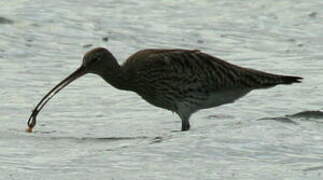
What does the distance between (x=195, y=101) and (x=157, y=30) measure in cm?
543

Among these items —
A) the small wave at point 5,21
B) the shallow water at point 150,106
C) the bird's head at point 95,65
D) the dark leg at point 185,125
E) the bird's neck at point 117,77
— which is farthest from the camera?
the small wave at point 5,21

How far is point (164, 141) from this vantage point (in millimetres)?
11000

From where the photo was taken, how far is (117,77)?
13.2 meters

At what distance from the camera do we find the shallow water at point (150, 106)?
9.95 m

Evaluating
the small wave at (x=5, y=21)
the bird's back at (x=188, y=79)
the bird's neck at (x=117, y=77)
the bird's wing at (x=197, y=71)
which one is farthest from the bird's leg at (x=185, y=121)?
the small wave at (x=5, y=21)

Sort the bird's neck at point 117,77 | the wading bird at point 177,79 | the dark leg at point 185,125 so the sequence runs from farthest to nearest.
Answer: the bird's neck at point 117,77 < the wading bird at point 177,79 < the dark leg at point 185,125

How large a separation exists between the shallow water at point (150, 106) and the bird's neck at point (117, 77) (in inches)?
16.0

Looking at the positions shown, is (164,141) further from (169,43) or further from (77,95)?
(169,43)

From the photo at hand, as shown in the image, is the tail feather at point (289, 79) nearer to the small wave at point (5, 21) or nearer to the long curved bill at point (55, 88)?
the long curved bill at point (55, 88)

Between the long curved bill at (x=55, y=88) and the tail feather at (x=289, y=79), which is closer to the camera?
the long curved bill at (x=55, y=88)

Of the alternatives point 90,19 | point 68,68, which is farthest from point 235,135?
point 90,19

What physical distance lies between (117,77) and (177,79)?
67 cm

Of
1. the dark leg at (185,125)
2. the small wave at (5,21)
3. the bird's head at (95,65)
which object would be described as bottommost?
the dark leg at (185,125)

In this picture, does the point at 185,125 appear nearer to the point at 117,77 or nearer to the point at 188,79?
the point at 188,79
